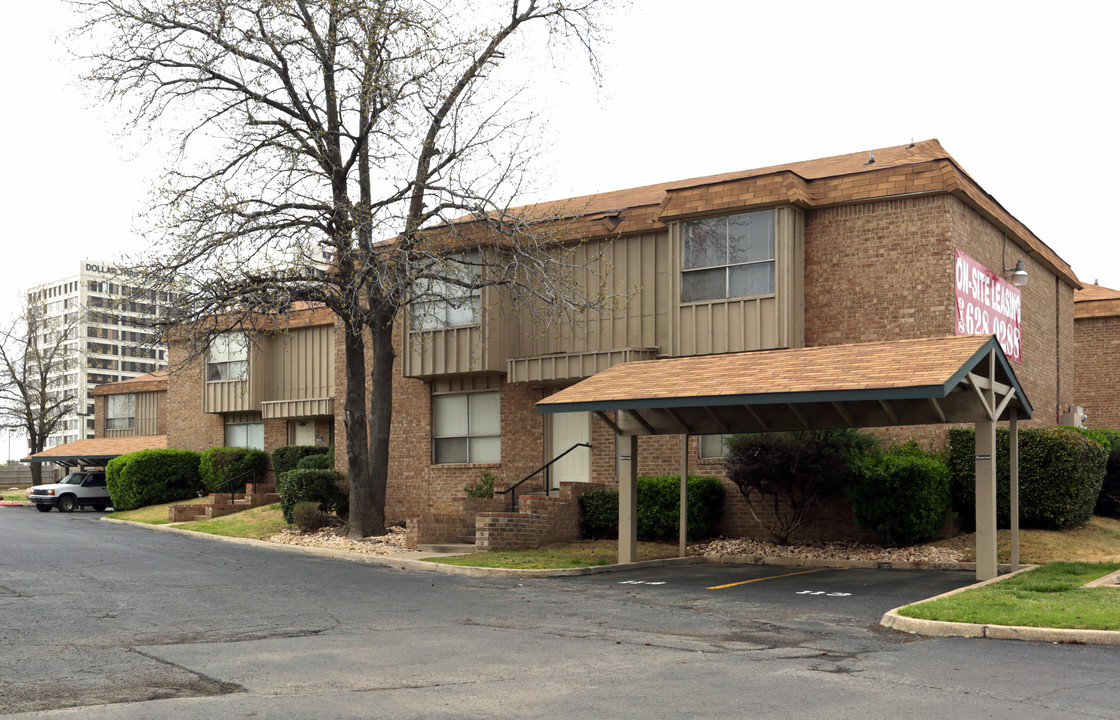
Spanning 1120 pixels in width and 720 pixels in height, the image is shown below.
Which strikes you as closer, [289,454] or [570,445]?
[570,445]

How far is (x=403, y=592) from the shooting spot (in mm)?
14562

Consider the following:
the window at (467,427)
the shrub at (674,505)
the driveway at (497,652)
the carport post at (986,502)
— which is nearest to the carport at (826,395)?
the carport post at (986,502)

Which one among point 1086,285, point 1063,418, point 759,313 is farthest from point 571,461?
point 1086,285

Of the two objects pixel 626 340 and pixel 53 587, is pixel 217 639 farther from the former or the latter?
pixel 626 340

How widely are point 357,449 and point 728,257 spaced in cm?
873

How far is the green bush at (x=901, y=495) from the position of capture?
18.4 meters

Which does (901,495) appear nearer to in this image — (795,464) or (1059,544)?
(795,464)

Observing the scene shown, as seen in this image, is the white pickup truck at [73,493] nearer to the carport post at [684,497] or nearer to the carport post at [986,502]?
the carport post at [684,497]

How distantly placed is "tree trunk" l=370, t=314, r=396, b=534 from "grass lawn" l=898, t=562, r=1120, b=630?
13074 millimetres

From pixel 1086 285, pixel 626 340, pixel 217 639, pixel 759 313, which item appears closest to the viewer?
pixel 217 639

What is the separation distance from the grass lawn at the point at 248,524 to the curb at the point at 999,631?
16.0m

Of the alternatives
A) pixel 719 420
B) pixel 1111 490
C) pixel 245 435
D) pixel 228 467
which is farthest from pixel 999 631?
pixel 245 435

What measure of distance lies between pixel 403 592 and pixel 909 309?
36.4 ft

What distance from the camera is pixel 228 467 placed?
3456 cm
